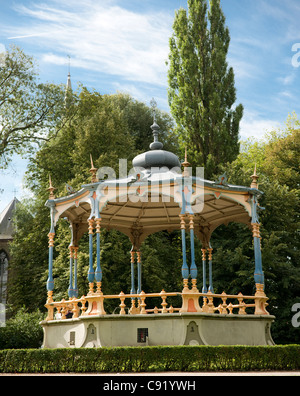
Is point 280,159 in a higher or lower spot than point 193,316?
higher

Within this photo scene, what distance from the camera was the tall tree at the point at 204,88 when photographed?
36.1 meters

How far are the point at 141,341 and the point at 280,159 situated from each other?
85.8 ft

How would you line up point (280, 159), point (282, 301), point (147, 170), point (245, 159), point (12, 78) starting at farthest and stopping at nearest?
point (245, 159) → point (280, 159) → point (12, 78) → point (282, 301) → point (147, 170)

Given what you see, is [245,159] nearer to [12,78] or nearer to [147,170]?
[12,78]

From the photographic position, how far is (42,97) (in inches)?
1452

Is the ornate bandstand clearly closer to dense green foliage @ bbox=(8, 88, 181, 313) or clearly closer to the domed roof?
the domed roof

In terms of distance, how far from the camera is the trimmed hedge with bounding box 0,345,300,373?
13.7m

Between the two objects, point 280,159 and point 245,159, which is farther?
point 245,159

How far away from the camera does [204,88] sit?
120 ft

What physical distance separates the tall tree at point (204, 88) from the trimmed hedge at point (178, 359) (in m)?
22.0

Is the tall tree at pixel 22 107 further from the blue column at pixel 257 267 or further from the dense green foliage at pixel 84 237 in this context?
the blue column at pixel 257 267

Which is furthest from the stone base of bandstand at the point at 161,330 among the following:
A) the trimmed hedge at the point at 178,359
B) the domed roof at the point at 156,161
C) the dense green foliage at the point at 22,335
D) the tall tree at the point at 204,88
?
the tall tree at the point at 204,88

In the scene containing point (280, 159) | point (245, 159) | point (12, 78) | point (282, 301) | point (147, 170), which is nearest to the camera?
point (147, 170)
